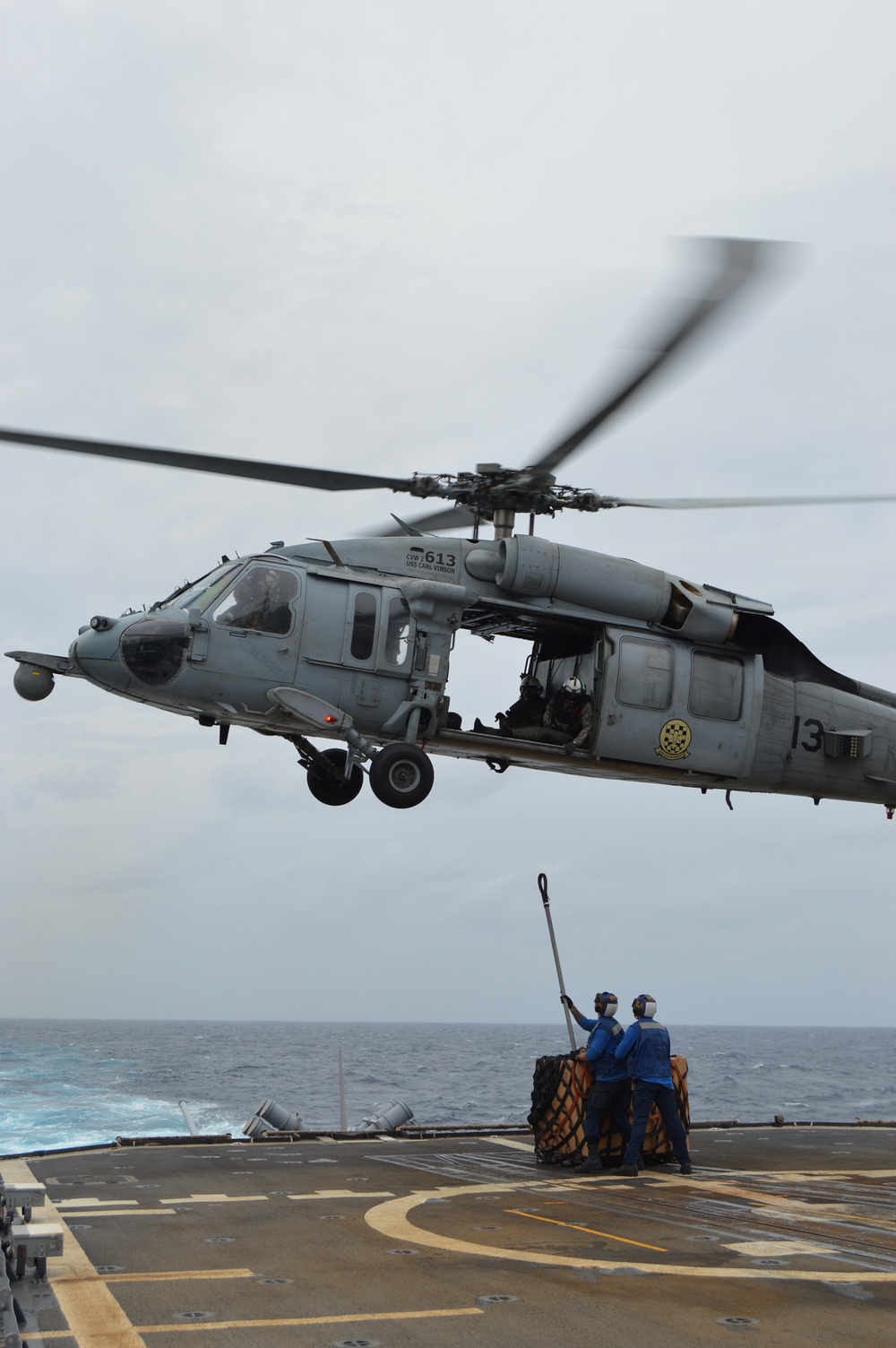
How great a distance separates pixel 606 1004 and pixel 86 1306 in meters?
6.46

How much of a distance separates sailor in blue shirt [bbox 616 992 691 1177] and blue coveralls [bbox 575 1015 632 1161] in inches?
8.4

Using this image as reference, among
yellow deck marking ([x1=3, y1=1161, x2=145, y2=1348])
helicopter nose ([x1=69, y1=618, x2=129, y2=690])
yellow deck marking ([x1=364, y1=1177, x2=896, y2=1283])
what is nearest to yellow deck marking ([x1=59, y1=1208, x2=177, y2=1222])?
yellow deck marking ([x1=3, y1=1161, x2=145, y2=1348])

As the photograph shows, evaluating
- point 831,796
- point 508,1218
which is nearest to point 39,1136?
point 831,796

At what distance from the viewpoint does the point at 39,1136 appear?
31.7 m

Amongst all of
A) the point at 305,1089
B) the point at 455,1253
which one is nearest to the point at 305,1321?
the point at 455,1253

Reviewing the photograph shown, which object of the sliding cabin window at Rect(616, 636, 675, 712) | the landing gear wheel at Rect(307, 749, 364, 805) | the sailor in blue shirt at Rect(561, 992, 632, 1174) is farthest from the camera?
the landing gear wheel at Rect(307, 749, 364, 805)

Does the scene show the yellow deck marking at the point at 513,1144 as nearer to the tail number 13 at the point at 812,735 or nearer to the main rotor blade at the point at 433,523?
the tail number 13 at the point at 812,735

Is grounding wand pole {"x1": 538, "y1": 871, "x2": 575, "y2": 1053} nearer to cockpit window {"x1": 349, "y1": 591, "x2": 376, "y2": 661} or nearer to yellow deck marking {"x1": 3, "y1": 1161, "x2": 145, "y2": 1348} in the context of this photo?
cockpit window {"x1": 349, "y1": 591, "x2": 376, "y2": 661}

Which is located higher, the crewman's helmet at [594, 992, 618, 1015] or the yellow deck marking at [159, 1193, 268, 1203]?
the crewman's helmet at [594, 992, 618, 1015]

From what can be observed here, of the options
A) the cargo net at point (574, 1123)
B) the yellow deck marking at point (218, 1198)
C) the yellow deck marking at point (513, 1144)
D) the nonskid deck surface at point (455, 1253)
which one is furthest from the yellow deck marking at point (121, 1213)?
the yellow deck marking at point (513, 1144)

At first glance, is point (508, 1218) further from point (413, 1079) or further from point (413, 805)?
point (413, 1079)

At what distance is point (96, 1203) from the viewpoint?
866cm

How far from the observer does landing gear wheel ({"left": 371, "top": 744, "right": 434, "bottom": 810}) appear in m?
12.8

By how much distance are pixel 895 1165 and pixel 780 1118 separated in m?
→ 4.51
